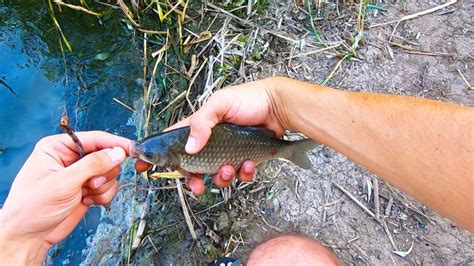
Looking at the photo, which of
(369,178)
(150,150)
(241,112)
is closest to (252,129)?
(241,112)

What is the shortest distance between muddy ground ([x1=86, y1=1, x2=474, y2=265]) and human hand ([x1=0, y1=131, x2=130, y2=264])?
2.85ft

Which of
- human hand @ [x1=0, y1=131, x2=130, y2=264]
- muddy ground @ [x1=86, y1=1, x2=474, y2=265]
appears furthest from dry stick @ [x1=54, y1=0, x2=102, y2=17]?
human hand @ [x1=0, y1=131, x2=130, y2=264]

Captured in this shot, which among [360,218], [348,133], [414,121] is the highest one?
[414,121]

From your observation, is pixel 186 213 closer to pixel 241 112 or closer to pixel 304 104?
pixel 241 112

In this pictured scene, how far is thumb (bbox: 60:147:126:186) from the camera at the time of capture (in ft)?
6.88

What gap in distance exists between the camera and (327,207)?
10.9 ft

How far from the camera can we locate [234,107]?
2746 mm

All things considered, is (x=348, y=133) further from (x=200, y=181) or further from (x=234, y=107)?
(x=200, y=181)

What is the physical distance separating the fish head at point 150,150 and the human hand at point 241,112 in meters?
0.22

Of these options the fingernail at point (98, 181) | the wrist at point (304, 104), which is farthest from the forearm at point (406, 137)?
the fingernail at point (98, 181)

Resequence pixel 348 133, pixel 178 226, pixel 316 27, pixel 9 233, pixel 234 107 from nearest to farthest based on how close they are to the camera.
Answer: pixel 9 233 → pixel 348 133 → pixel 234 107 → pixel 178 226 → pixel 316 27

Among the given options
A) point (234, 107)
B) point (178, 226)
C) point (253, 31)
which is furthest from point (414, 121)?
Answer: point (253, 31)

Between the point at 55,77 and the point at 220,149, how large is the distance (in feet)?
6.18

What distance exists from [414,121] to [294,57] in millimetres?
1731
